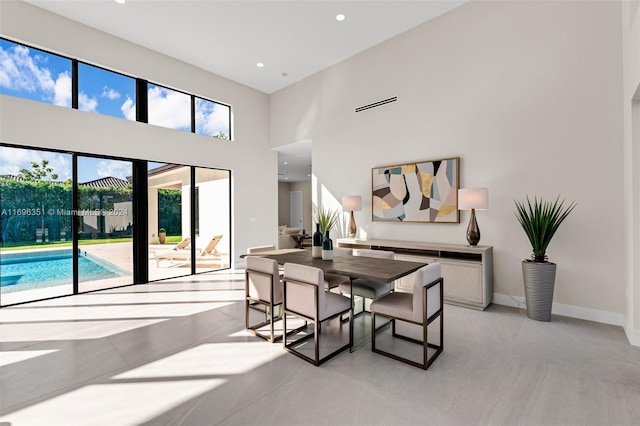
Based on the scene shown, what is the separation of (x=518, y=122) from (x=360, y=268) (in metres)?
3.12

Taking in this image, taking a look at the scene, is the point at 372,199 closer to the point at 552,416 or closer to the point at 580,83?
the point at 580,83

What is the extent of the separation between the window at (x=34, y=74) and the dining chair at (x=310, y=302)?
4744mm

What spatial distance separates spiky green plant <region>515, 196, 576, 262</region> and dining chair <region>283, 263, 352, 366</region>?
97.2 inches

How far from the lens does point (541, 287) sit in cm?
334

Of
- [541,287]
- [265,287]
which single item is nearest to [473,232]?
[541,287]

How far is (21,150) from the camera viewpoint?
13.6 feet

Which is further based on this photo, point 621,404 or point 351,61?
point 351,61

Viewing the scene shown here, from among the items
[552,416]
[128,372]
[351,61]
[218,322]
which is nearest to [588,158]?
[552,416]

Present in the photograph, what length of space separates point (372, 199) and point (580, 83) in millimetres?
3201

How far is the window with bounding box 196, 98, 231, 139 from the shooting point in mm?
6250

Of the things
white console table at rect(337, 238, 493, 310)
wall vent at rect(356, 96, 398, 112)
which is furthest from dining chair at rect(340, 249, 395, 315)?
wall vent at rect(356, 96, 398, 112)

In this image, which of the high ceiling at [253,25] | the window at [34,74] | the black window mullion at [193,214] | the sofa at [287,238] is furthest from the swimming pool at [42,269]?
the sofa at [287,238]

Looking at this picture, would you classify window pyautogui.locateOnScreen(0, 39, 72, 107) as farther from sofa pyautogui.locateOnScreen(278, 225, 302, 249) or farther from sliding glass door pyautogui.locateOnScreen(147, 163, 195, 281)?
sofa pyautogui.locateOnScreen(278, 225, 302, 249)

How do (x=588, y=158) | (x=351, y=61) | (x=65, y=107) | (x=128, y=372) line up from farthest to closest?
(x=351, y=61) < (x=65, y=107) < (x=588, y=158) < (x=128, y=372)
